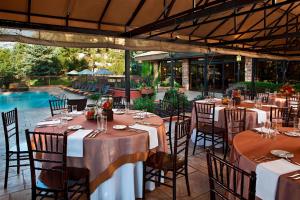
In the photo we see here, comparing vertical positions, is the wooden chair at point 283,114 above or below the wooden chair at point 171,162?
above

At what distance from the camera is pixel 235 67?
15836mm

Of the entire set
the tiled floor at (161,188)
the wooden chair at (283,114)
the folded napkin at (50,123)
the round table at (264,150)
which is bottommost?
the tiled floor at (161,188)

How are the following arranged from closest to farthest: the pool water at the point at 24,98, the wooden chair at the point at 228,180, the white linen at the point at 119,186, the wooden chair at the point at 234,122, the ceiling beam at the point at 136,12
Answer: the wooden chair at the point at 228,180
the white linen at the point at 119,186
the wooden chair at the point at 234,122
the ceiling beam at the point at 136,12
the pool water at the point at 24,98

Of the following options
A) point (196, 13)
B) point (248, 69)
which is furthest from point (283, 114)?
point (248, 69)

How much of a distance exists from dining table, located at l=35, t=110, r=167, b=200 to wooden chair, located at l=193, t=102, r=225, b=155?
1.77 m

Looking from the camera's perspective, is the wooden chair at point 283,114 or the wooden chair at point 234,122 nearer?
the wooden chair at point 283,114

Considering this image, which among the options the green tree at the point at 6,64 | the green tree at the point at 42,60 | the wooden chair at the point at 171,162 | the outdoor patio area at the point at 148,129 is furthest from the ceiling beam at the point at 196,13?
the green tree at the point at 6,64

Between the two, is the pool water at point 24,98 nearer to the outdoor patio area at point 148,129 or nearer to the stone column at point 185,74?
the outdoor patio area at point 148,129

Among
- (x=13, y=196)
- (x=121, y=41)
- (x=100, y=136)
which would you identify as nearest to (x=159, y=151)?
(x=100, y=136)

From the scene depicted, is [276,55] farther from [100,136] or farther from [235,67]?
[100,136]

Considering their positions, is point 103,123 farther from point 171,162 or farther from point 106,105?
point 171,162

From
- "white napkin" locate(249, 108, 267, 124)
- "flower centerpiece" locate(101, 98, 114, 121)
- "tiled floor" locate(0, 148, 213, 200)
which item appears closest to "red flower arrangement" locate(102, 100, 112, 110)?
"flower centerpiece" locate(101, 98, 114, 121)

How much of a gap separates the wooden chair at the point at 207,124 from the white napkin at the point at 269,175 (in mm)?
2726

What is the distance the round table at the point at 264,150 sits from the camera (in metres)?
1.74
